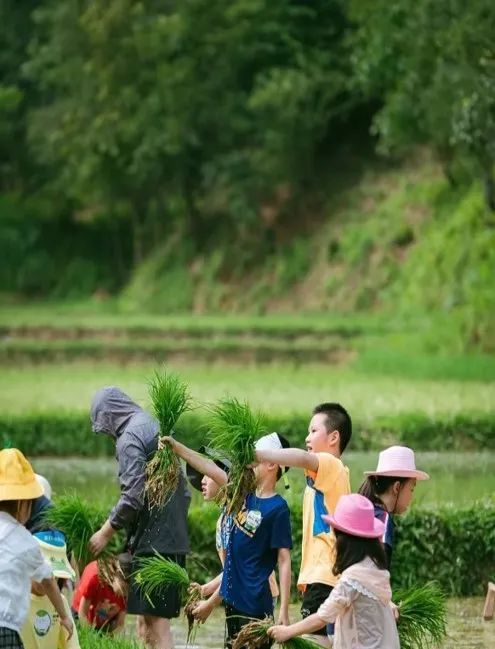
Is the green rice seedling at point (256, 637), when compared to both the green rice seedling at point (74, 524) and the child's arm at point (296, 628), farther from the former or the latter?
the green rice seedling at point (74, 524)

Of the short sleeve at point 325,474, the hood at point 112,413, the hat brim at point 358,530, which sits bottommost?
the hat brim at point 358,530

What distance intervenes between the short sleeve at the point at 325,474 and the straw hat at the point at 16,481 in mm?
1344

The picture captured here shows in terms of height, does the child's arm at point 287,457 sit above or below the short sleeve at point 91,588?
above

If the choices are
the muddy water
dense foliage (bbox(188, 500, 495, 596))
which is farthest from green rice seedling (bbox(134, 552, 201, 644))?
dense foliage (bbox(188, 500, 495, 596))

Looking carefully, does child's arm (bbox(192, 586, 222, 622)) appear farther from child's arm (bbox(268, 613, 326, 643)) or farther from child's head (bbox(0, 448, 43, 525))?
child's head (bbox(0, 448, 43, 525))

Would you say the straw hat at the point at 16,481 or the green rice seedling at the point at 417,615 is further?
the green rice seedling at the point at 417,615

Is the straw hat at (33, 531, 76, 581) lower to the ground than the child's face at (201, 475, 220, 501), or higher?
Answer: lower

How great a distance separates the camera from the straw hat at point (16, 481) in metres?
6.00

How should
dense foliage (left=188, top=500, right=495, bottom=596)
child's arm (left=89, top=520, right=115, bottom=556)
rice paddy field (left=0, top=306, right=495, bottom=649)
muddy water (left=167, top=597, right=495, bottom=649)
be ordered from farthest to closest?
rice paddy field (left=0, top=306, right=495, bottom=649)
dense foliage (left=188, top=500, right=495, bottom=596)
muddy water (left=167, top=597, right=495, bottom=649)
child's arm (left=89, top=520, right=115, bottom=556)

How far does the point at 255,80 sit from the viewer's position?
51.6m

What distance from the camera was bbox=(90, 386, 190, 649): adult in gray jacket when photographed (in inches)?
297

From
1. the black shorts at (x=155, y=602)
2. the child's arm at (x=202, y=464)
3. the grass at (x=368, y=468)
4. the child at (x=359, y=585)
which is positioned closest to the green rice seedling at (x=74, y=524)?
the black shorts at (x=155, y=602)

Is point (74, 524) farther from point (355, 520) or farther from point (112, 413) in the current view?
point (355, 520)

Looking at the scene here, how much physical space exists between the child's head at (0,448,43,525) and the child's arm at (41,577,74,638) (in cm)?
25
